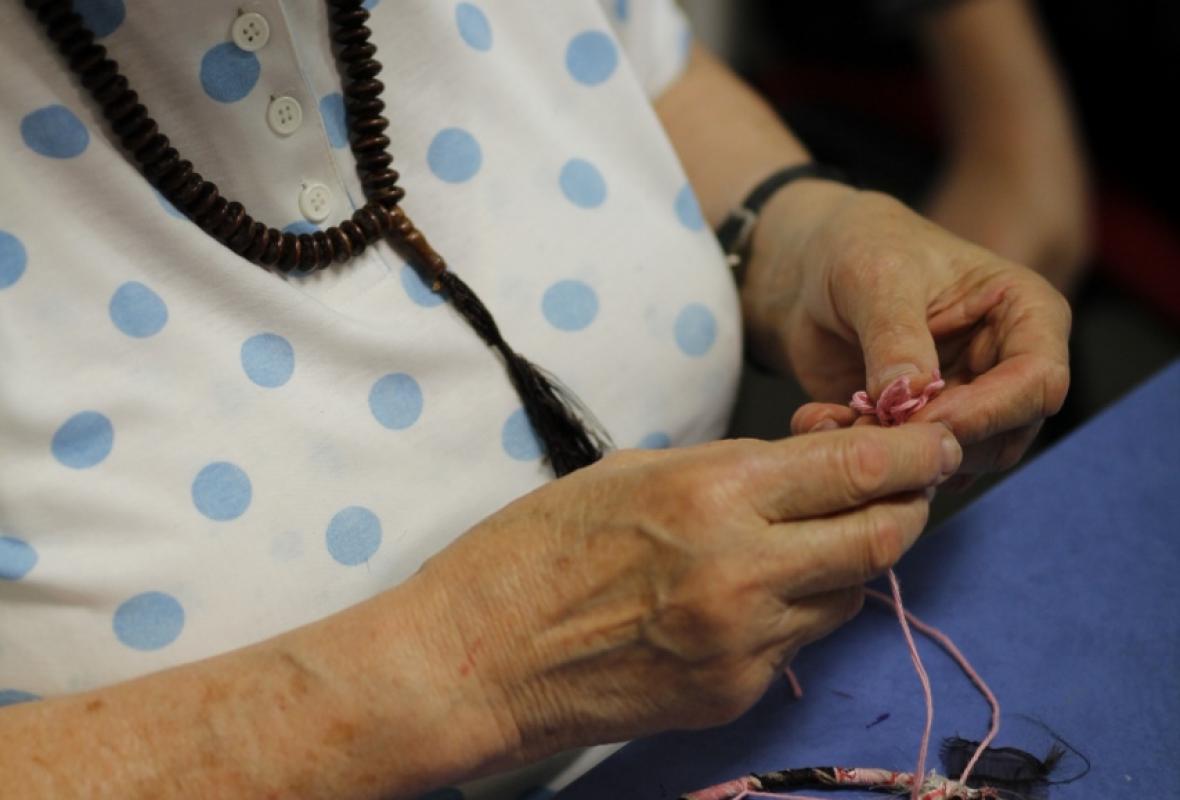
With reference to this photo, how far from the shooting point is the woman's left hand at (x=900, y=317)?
676 mm

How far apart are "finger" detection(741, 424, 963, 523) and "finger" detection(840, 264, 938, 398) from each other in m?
0.10

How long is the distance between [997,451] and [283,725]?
0.47 m

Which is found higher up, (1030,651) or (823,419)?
→ (823,419)

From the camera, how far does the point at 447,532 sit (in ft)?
2.32

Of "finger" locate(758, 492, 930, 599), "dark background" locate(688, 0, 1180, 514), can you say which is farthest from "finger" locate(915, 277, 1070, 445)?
"dark background" locate(688, 0, 1180, 514)

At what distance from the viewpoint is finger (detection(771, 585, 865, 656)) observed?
1.92ft

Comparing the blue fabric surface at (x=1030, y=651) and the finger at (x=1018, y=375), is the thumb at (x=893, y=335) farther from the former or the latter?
the blue fabric surface at (x=1030, y=651)

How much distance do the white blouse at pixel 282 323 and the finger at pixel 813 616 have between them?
226 millimetres

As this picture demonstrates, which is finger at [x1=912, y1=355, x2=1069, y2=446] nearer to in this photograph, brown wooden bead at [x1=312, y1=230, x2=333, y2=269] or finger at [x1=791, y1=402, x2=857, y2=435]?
finger at [x1=791, y1=402, x2=857, y2=435]

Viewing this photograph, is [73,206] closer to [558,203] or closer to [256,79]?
[256,79]

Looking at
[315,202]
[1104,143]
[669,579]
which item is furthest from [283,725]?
[1104,143]

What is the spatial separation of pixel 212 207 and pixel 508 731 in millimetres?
351

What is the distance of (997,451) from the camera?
0.72 meters

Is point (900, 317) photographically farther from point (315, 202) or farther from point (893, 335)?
point (315, 202)
